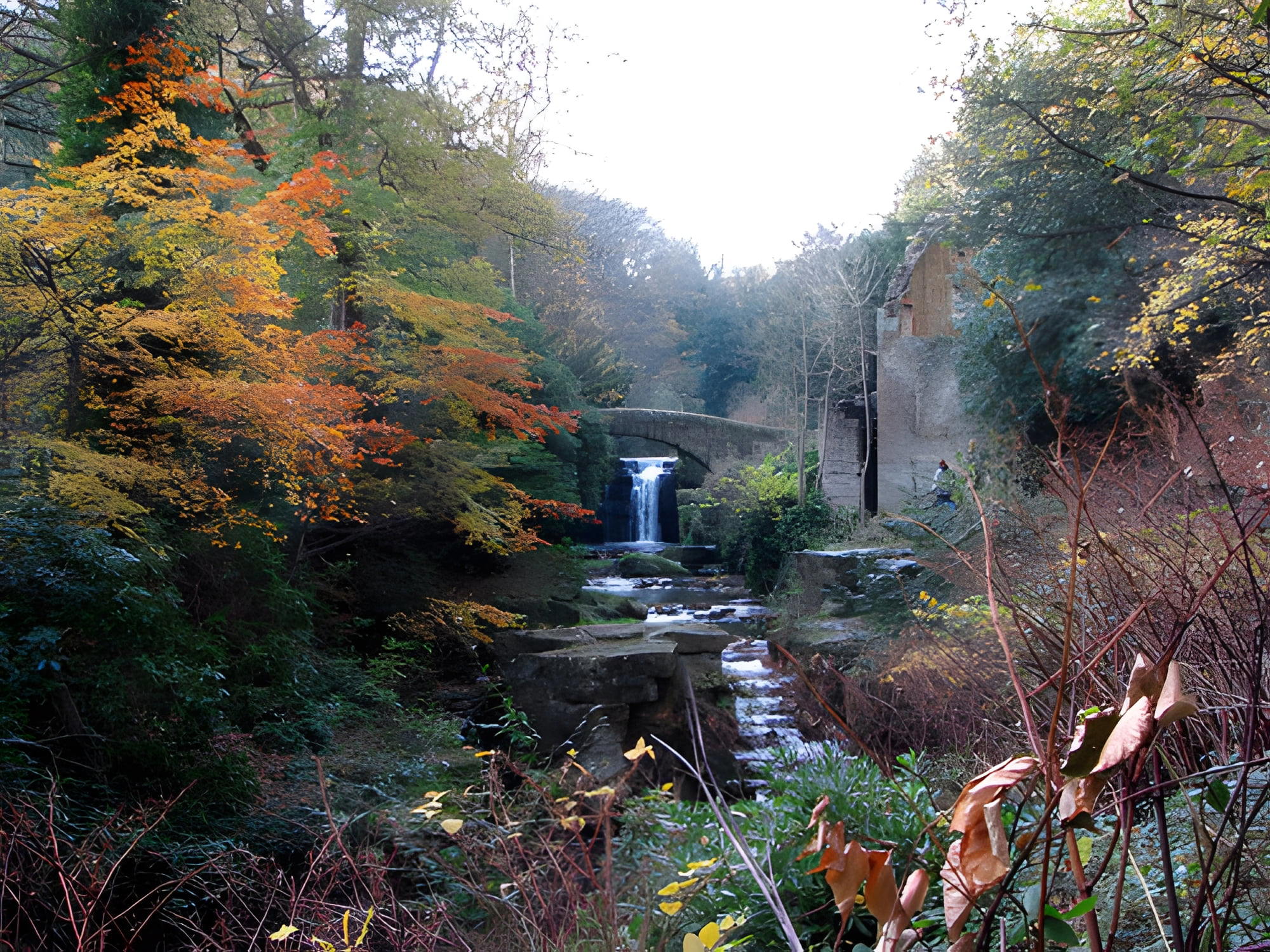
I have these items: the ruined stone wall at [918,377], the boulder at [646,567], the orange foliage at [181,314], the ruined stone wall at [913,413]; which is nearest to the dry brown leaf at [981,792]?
the orange foliage at [181,314]

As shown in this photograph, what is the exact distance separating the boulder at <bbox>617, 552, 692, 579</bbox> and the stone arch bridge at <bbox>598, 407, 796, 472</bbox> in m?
5.91

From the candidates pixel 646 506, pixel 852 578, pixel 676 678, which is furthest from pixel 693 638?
pixel 646 506

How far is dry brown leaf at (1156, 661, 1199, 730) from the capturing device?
2.38 feet

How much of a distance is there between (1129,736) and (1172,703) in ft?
0.15

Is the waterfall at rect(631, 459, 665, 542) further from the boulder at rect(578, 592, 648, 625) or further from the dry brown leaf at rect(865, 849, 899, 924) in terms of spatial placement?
the dry brown leaf at rect(865, 849, 899, 924)

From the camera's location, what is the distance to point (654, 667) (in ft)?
25.8

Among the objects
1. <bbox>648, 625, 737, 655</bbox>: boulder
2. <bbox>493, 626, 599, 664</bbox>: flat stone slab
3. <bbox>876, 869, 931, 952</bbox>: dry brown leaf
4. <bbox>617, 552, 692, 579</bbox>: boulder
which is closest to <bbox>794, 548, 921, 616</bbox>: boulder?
<bbox>648, 625, 737, 655</bbox>: boulder

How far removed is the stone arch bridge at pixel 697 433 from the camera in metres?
24.9

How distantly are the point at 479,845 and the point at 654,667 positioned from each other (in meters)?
4.84

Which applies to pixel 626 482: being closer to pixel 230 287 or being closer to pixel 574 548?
pixel 574 548

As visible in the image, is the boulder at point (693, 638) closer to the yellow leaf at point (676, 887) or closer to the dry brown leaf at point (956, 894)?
the yellow leaf at point (676, 887)

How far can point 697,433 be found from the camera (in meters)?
25.1

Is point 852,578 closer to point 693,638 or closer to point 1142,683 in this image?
point 693,638

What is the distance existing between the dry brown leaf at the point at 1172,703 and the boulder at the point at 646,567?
18.2 meters
